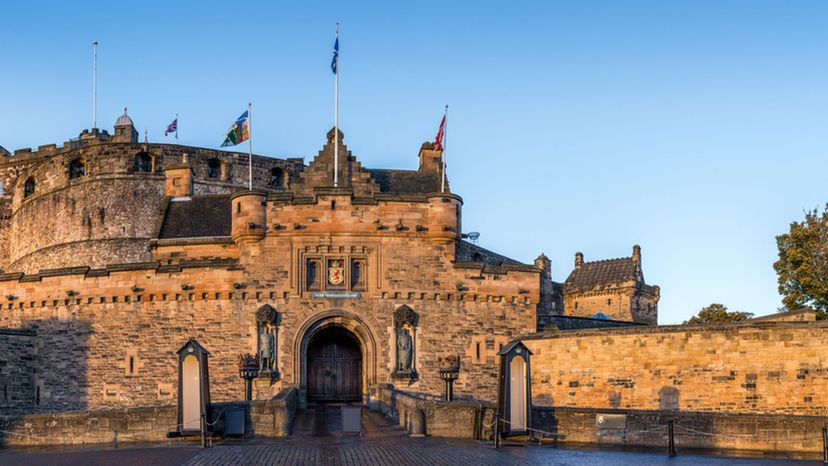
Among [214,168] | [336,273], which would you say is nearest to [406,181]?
[336,273]

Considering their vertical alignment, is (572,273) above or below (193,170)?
below

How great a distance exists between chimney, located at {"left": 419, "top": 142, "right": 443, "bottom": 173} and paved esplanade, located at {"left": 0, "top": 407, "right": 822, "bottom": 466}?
2834 cm

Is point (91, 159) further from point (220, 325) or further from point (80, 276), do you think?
point (220, 325)

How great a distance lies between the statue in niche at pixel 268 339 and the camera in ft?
125

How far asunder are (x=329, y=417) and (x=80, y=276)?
1257 centimetres

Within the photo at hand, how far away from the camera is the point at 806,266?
152ft

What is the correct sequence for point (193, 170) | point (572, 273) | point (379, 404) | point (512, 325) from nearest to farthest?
point (379, 404)
point (512, 325)
point (193, 170)
point (572, 273)

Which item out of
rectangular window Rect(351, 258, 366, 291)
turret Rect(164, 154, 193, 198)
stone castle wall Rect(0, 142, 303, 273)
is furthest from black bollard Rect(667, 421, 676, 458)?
stone castle wall Rect(0, 142, 303, 273)

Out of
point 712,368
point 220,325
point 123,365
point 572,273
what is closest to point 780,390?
point 712,368

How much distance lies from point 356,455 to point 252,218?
17802 mm

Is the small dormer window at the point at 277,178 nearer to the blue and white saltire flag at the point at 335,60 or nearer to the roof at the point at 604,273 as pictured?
the blue and white saltire flag at the point at 335,60

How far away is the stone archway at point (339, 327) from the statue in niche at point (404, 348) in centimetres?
85

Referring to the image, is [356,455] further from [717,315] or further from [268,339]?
[717,315]

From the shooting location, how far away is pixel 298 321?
38625 mm
